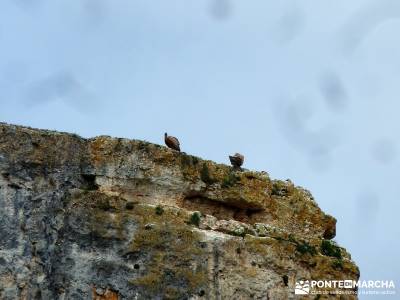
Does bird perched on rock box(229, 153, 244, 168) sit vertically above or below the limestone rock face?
above

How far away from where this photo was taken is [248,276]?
24.9 metres

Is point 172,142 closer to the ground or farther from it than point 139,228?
farther from it

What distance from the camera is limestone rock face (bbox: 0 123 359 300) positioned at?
23.8 metres

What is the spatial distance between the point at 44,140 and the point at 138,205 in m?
3.35

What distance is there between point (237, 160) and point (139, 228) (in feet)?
14.5

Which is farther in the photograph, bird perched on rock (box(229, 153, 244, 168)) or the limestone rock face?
bird perched on rock (box(229, 153, 244, 168))

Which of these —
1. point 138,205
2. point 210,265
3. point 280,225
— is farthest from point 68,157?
A: point 280,225

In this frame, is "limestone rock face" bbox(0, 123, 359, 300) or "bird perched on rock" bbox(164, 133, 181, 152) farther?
"bird perched on rock" bbox(164, 133, 181, 152)

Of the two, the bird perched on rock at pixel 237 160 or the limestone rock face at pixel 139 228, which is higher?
the bird perched on rock at pixel 237 160

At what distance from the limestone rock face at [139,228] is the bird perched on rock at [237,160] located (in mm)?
319

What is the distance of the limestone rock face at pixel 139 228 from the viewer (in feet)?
78.2

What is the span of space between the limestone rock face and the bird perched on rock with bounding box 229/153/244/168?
0.32m

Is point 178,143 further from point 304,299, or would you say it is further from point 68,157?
point 304,299

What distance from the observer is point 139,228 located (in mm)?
24672
